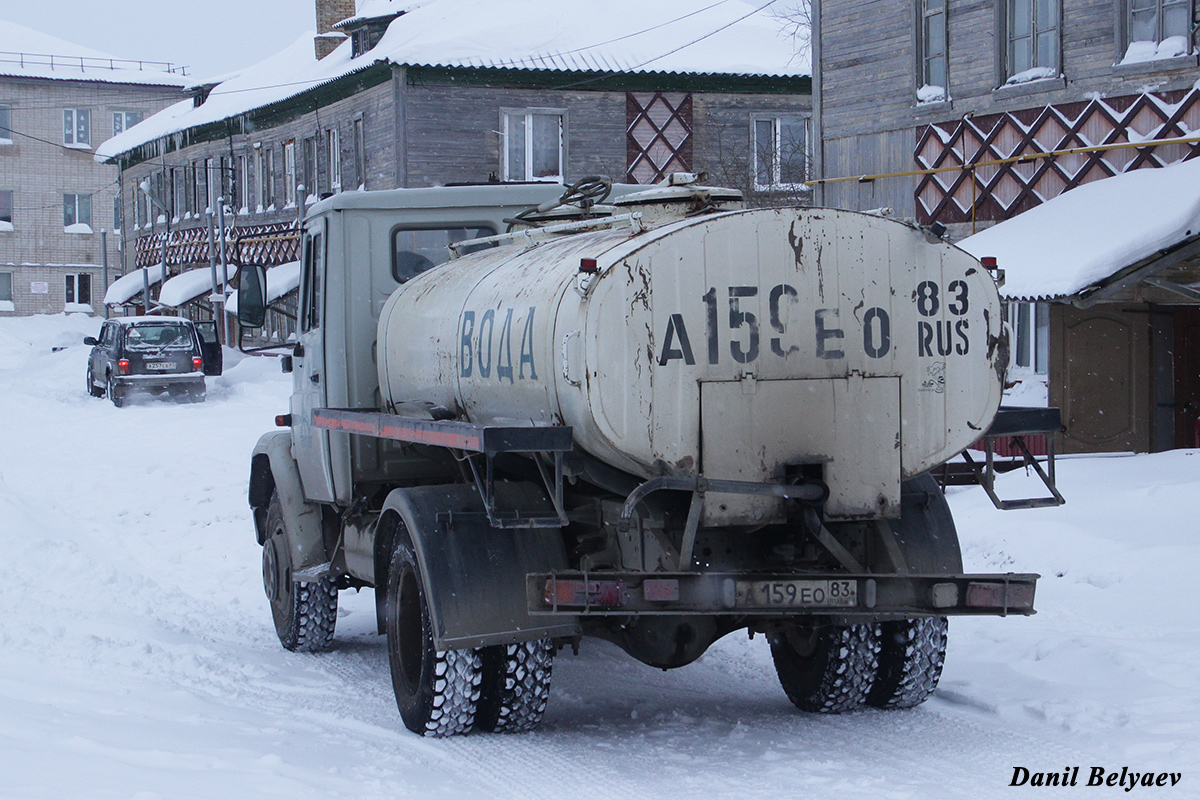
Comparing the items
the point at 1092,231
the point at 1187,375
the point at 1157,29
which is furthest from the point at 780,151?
the point at 1092,231

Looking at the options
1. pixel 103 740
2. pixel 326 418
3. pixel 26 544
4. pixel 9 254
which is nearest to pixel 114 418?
pixel 26 544

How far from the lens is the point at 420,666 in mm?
6406

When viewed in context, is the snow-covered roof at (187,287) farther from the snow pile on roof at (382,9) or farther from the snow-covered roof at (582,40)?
the snow pile on roof at (382,9)

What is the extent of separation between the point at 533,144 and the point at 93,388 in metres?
10.5

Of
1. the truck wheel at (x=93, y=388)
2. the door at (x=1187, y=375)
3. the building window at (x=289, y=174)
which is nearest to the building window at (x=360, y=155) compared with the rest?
the building window at (x=289, y=174)

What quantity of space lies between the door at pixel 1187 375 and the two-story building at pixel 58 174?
48.8 m

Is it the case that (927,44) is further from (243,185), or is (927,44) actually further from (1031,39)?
(243,185)

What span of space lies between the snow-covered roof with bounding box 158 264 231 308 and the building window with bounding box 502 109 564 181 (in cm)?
1138

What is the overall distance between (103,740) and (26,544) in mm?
5350

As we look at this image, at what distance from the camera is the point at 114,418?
74.8 feet

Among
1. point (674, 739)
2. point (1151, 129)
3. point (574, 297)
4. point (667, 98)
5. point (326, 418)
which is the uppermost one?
point (667, 98)

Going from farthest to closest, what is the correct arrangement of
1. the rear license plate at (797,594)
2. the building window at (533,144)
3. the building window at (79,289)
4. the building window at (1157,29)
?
the building window at (79,289), the building window at (533,144), the building window at (1157,29), the rear license plate at (797,594)

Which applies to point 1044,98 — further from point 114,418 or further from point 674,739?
point 114,418

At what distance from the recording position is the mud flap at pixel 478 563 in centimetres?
586
